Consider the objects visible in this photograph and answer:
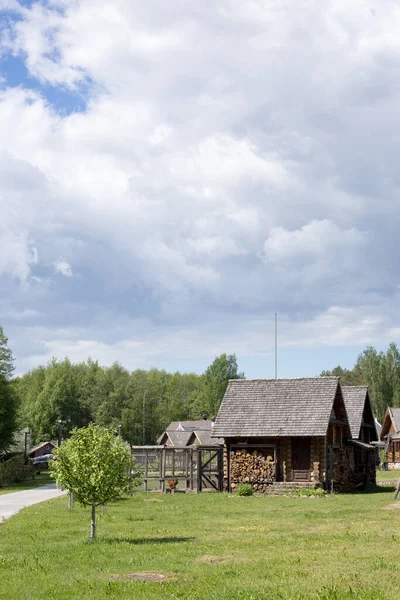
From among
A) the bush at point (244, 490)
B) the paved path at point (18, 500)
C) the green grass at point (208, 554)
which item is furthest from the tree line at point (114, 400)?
the green grass at point (208, 554)

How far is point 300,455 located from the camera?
4225 cm

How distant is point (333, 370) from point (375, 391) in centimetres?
3282

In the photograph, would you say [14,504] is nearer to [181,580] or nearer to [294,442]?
[294,442]

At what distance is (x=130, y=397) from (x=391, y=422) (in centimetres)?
4787

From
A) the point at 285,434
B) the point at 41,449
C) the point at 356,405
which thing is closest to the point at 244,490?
the point at 285,434

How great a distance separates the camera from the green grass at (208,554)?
13.9 meters

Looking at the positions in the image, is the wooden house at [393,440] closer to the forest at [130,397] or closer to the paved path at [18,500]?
the forest at [130,397]

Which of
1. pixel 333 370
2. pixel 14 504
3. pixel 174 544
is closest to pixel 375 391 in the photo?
pixel 333 370

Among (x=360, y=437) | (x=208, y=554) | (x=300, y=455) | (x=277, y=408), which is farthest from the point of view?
(x=360, y=437)

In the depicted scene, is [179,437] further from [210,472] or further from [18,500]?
[18,500]

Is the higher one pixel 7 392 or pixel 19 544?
pixel 7 392

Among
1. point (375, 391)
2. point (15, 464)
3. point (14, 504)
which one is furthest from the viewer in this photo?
A: point (375, 391)

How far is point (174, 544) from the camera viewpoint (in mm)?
19875

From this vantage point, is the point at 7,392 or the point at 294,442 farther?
the point at 7,392
